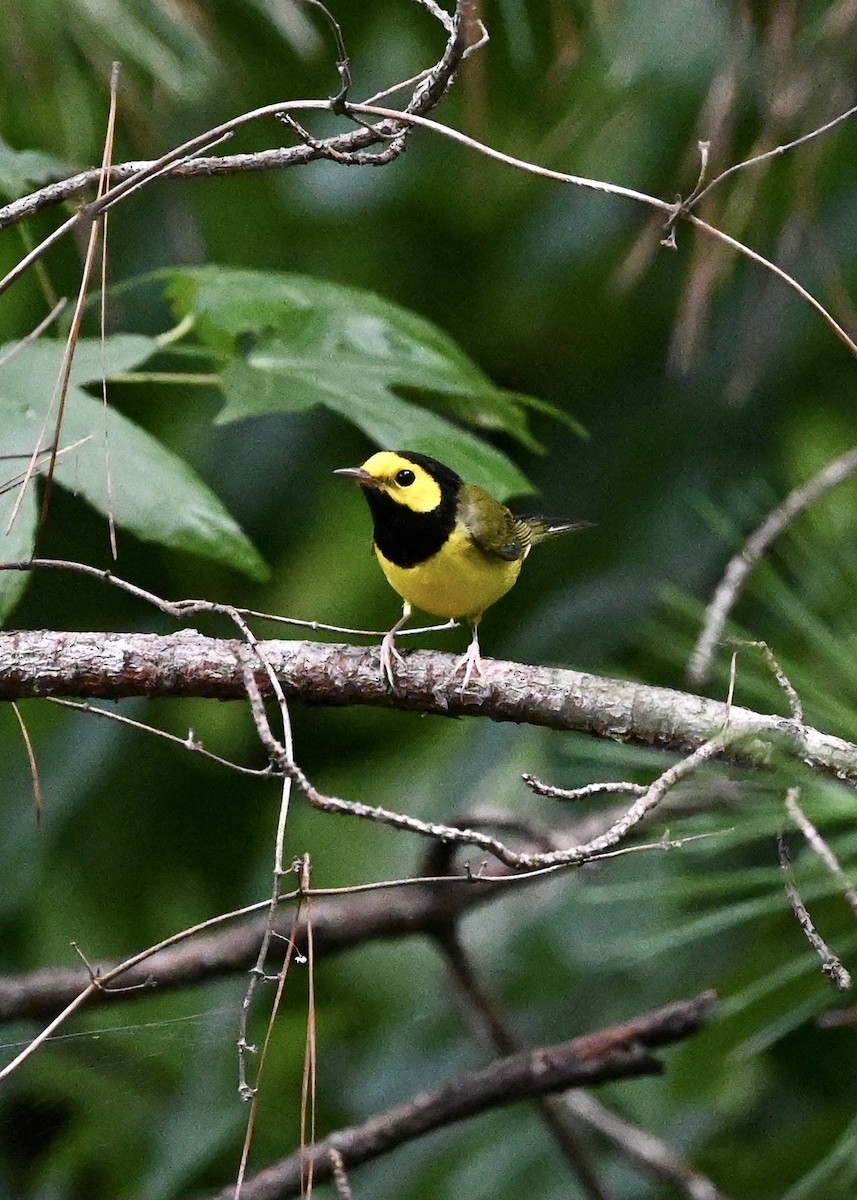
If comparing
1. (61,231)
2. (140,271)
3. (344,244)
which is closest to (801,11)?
(344,244)

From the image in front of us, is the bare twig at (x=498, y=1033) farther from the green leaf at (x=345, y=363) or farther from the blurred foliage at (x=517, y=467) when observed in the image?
the green leaf at (x=345, y=363)

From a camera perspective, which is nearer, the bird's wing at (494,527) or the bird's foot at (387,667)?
the bird's foot at (387,667)

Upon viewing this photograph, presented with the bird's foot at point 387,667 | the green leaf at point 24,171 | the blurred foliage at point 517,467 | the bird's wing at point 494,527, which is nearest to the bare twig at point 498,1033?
the blurred foliage at point 517,467

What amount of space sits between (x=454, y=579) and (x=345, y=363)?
0.69 m

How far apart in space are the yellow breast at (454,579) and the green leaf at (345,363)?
1.66ft

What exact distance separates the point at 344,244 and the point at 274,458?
60cm

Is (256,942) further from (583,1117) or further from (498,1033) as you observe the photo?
(583,1117)

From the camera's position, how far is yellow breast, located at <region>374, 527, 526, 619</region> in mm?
2471

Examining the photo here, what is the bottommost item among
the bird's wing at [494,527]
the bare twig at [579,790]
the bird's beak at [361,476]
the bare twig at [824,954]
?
the bare twig at [824,954]

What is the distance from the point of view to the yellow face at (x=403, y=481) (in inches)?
103

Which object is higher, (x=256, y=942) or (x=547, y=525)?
(x=547, y=525)

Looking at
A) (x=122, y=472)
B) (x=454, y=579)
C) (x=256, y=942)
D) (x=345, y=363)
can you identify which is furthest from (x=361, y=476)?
(x=122, y=472)

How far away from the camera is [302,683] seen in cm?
161

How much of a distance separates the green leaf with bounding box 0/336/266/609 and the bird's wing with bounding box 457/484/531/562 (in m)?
1.00
